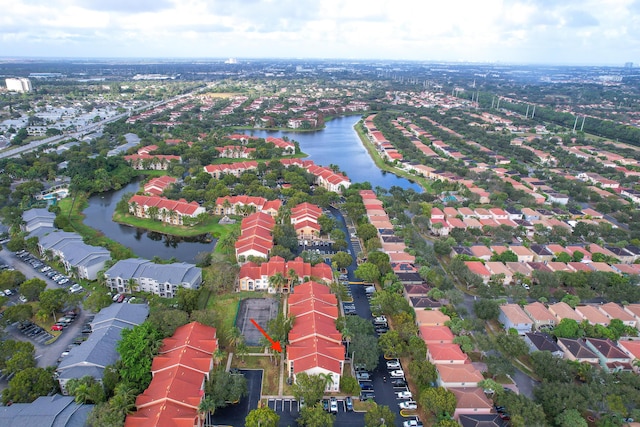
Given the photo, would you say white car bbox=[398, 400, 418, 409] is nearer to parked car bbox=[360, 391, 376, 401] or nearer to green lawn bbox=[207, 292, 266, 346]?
parked car bbox=[360, 391, 376, 401]

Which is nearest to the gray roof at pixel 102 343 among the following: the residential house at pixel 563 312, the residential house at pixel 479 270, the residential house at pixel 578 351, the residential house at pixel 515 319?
the residential house at pixel 515 319

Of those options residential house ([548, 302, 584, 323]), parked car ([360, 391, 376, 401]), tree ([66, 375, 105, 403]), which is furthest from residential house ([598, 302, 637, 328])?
tree ([66, 375, 105, 403])

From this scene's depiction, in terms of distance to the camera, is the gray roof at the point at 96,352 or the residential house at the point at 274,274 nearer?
the gray roof at the point at 96,352

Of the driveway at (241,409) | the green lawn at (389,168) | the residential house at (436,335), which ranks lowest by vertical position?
the green lawn at (389,168)

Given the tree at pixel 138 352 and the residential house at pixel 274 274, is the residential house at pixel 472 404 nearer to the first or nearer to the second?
the residential house at pixel 274 274

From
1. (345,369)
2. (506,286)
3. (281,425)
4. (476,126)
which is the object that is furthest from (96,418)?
(476,126)
